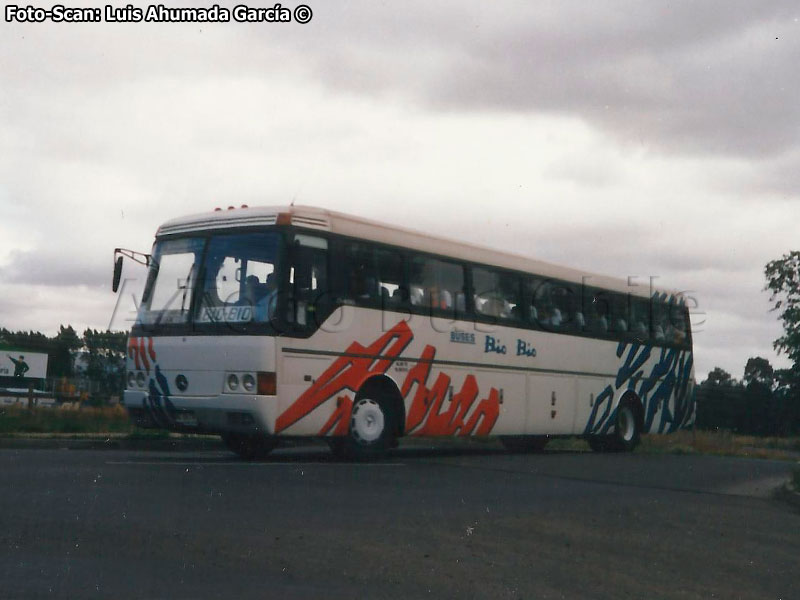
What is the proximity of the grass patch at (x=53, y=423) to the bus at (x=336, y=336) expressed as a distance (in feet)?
22.5

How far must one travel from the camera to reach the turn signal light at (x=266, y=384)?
521 inches

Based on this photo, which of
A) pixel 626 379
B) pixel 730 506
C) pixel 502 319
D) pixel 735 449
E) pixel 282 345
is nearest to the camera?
pixel 730 506

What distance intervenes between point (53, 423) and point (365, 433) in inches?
386

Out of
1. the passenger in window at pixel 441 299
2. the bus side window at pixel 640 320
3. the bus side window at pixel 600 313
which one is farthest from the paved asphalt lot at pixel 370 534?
the bus side window at pixel 640 320

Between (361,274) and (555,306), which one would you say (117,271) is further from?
(555,306)

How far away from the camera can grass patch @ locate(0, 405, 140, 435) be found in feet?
68.6

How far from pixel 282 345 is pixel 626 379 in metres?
10.2

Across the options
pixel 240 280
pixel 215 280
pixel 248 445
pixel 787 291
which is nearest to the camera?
pixel 240 280

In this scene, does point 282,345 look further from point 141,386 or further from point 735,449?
point 735,449

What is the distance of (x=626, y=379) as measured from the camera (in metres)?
21.6

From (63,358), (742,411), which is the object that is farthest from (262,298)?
(63,358)

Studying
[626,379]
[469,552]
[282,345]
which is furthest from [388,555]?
[626,379]

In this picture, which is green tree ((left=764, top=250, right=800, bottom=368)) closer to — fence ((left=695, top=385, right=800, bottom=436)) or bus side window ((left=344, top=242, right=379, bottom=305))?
fence ((left=695, top=385, right=800, bottom=436))

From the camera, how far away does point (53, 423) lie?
2194 cm
